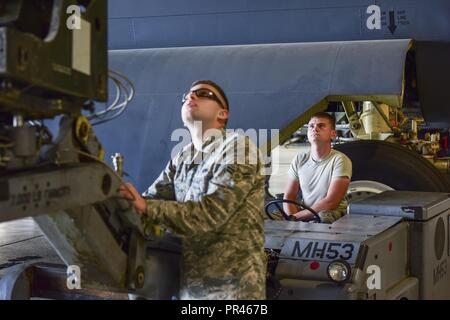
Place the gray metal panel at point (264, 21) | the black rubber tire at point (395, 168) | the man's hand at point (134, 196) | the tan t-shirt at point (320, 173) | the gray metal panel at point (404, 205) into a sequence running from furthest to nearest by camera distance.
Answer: the gray metal panel at point (264, 21) < the black rubber tire at point (395, 168) < the tan t-shirt at point (320, 173) < the gray metal panel at point (404, 205) < the man's hand at point (134, 196)

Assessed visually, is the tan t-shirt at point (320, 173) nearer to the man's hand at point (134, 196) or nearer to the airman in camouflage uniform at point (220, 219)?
the airman in camouflage uniform at point (220, 219)

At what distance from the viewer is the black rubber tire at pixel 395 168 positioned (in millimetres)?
5238

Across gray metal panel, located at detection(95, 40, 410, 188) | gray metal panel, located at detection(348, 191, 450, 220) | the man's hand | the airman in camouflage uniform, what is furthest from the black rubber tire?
the man's hand

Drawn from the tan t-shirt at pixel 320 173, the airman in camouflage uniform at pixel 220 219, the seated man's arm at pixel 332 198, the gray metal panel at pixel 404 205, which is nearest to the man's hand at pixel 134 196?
the airman in camouflage uniform at pixel 220 219

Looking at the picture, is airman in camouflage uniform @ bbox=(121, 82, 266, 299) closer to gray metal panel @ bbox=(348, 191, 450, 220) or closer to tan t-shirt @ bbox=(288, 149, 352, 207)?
gray metal panel @ bbox=(348, 191, 450, 220)

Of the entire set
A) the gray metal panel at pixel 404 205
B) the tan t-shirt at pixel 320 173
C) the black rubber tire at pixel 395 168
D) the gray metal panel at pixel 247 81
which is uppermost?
the gray metal panel at pixel 247 81

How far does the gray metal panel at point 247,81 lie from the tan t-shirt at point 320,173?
1.05m

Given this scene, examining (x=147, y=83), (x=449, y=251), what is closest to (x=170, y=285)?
(x=449, y=251)

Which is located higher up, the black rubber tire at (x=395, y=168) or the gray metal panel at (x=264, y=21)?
the gray metal panel at (x=264, y=21)

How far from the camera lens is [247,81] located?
564cm

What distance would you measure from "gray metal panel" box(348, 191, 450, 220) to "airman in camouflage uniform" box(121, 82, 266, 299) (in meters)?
1.20

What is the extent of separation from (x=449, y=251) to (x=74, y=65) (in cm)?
264

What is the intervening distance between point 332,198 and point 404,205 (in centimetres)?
55

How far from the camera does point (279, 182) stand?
1296 cm
